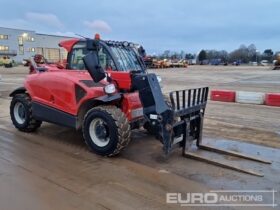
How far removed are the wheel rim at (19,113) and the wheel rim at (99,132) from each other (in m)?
2.42

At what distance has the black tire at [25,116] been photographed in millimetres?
7504

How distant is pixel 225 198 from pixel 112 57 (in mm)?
3504

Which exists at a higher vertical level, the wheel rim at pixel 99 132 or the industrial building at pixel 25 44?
the industrial building at pixel 25 44

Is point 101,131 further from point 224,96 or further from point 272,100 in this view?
point 224,96

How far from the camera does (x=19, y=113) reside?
313 inches

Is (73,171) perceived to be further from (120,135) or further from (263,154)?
(263,154)

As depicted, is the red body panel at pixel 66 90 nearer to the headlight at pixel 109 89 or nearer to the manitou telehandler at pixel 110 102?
the manitou telehandler at pixel 110 102

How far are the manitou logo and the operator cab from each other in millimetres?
3079

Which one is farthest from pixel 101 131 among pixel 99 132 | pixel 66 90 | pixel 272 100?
pixel 272 100

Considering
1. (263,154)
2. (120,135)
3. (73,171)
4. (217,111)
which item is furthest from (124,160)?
(217,111)

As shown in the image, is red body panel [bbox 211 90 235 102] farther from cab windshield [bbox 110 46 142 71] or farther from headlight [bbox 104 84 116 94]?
headlight [bbox 104 84 116 94]

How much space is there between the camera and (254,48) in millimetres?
119938

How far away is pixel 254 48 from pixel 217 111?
4610 inches

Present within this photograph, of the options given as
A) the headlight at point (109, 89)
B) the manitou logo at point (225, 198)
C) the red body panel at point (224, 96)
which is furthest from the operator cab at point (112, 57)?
the red body panel at point (224, 96)
